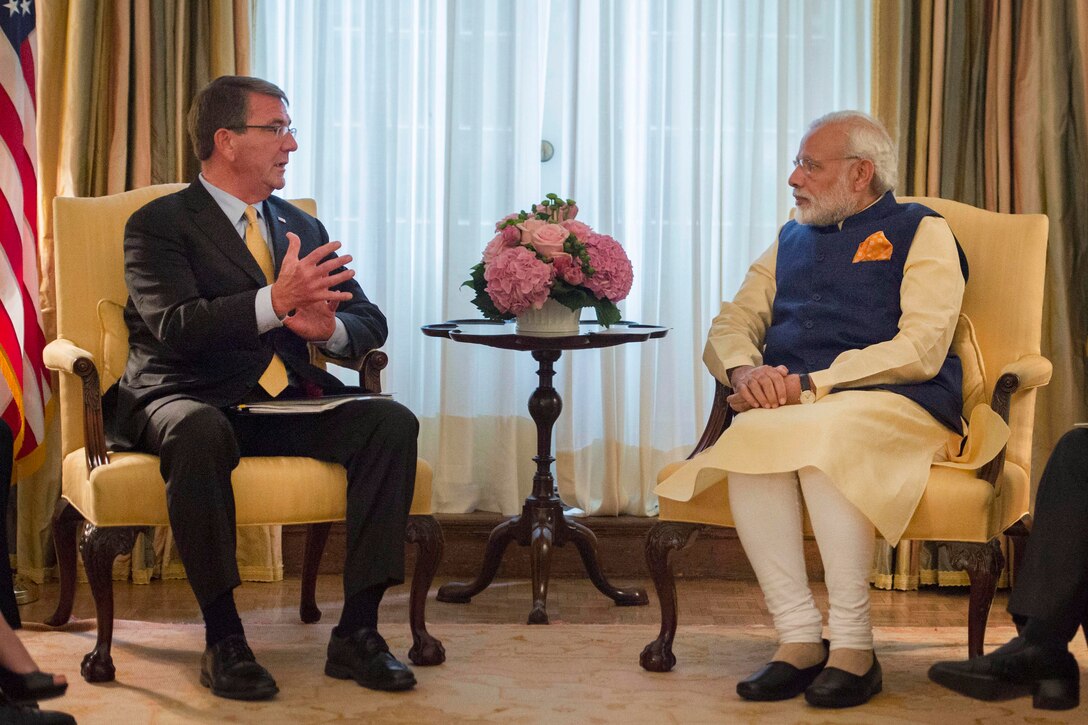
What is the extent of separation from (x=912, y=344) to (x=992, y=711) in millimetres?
816

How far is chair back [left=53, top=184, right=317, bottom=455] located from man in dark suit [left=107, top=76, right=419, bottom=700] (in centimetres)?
15

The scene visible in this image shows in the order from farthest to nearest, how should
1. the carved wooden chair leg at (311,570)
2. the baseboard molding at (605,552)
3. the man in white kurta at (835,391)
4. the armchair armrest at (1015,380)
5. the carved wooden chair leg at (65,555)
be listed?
the baseboard molding at (605,552) < the carved wooden chair leg at (311,570) < the carved wooden chair leg at (65,555) < the armchair armrest at (1015,380) < the man in white kurta at (835,391)

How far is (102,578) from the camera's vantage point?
110 inches

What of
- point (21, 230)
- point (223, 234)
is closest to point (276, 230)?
point (223, 234)

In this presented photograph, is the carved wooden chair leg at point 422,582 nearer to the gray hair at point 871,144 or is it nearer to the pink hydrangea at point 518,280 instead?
the pink hydrangea at point 518,280

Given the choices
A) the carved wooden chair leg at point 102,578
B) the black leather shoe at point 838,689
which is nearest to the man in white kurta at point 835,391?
the black leather shoe at point 838,689

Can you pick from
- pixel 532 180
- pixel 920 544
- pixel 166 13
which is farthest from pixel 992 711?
pixel 166 13

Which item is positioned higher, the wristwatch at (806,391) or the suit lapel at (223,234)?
the suit lapel at (223,234)

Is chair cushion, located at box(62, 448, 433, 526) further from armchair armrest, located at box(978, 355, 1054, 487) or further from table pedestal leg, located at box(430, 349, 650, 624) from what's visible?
armchair armrest, located at box(978, 355, 1054, 487)

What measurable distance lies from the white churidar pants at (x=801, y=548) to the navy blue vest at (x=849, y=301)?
34 cm

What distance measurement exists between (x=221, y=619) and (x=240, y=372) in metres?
0.59

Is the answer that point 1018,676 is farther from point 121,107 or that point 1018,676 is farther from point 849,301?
point 121,107

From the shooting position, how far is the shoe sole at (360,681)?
8.81 ft

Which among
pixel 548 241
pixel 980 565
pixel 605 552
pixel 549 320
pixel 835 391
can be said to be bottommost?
pixel 605 552
